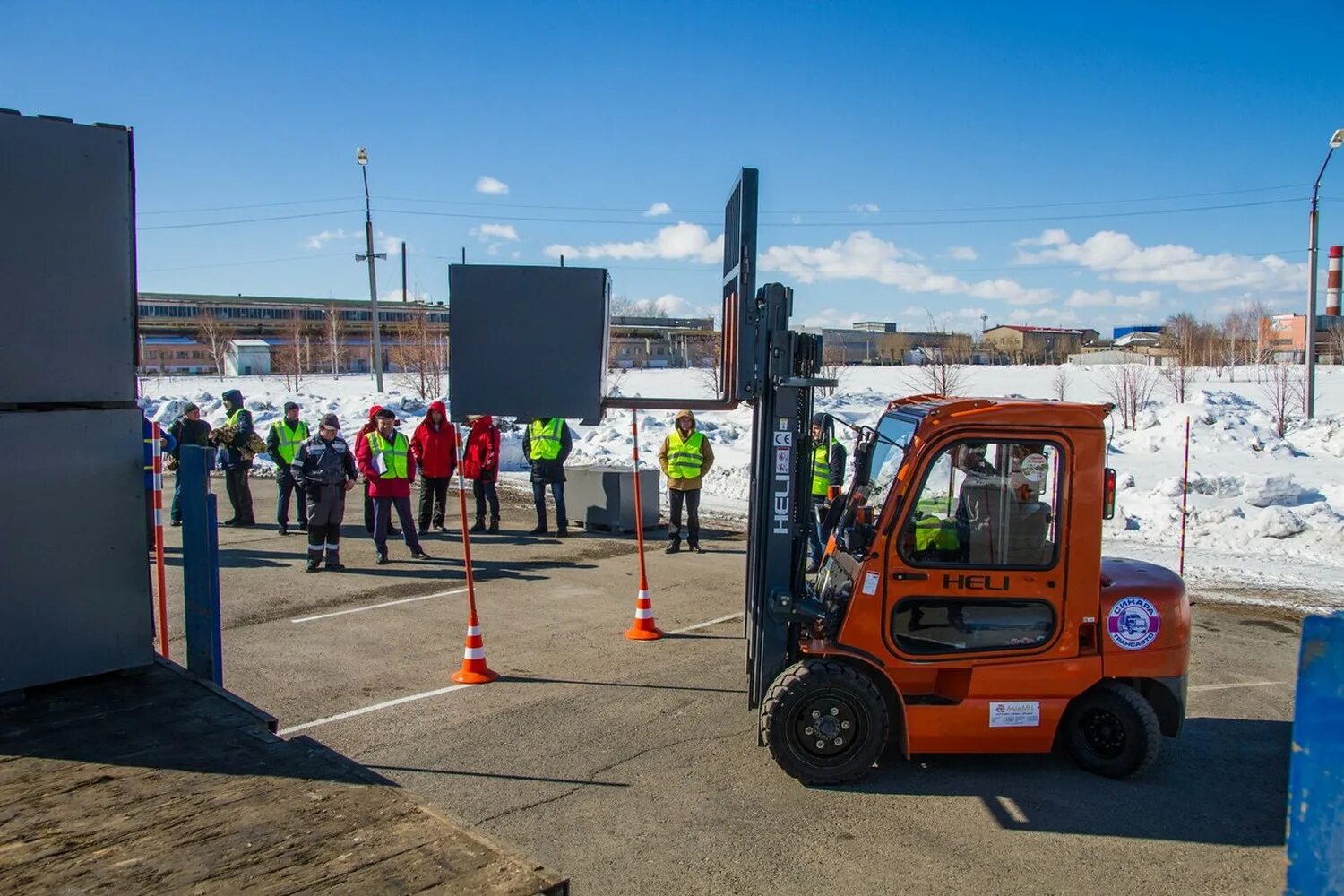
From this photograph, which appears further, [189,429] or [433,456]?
[189,429]

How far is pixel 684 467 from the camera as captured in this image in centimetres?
1303

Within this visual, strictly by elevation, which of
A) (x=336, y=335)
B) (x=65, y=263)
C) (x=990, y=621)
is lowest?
(x=990, y=621)

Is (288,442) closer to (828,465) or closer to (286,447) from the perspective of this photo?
(286,447)

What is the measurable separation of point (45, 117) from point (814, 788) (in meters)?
5.11

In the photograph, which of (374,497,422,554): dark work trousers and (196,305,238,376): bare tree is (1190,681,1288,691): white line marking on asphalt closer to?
(374,497,422,554): dark work trousers

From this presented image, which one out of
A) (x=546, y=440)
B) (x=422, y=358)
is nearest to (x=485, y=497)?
(x=546, y=440)

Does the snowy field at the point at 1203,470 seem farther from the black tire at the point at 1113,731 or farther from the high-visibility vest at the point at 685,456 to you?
the black tire at the point at 1113,731

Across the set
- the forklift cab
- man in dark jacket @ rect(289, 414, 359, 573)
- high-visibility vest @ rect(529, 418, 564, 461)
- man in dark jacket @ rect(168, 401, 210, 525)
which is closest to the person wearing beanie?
man in dark jacket @ rect(168, 401, 210, 525)

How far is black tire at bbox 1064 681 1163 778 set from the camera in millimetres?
5895

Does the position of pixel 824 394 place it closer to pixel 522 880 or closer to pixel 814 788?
pixel 814 788

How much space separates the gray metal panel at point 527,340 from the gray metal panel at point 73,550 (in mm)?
2064

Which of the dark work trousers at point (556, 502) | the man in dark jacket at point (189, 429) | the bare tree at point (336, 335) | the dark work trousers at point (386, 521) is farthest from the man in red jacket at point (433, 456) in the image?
the bare tree at point (336, 335)

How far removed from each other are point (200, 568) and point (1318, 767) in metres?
4.23

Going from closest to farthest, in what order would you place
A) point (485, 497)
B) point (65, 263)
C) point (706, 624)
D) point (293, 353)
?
1. point (65, 263)
2. point (706, 624)
3. point (485, 497)
4. point (293, 353)
